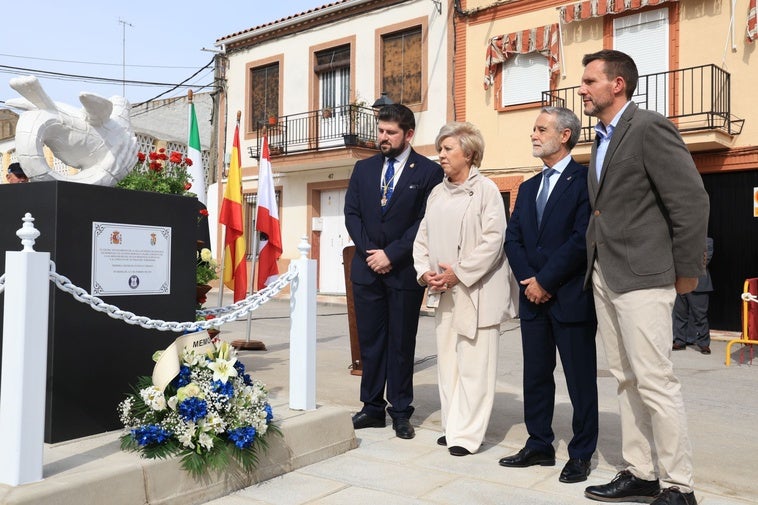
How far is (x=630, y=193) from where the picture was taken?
11.2ft

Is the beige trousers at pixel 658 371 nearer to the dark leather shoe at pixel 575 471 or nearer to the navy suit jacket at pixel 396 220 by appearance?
the dark leather shoe at pixel 575 471

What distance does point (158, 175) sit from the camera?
511 centimetres

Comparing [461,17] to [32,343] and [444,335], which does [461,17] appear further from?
[32,343]

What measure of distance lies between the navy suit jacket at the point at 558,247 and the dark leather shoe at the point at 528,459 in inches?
29.2

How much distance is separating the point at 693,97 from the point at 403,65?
6.82 meters

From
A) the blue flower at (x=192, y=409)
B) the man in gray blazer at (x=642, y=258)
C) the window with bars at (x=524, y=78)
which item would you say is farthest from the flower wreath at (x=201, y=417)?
the window with bars at (x=524, y=78)

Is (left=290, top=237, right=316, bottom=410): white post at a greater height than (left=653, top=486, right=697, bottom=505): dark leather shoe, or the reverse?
(left=290, top=237, right=316, bottom=410): white post

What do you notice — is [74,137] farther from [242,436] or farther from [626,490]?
[626,490]

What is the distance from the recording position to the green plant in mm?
4852

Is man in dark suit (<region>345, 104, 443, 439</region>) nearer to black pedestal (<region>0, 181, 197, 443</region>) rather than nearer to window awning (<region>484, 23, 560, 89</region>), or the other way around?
black pedestal (<region>0, 181, 197, 443</region>)

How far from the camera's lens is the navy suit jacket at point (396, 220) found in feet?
15.4

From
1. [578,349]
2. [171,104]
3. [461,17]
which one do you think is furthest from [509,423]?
[171,104]

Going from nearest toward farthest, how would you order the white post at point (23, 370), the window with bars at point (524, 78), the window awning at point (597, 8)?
the white post at point (23, 370) → the window awning at point (597, 8) → the window with bars at point (524, 78)

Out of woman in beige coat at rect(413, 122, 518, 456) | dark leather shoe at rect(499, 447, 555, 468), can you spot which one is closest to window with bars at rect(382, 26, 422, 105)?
woman in beige coat at rect(413, 122, 518, 456)
